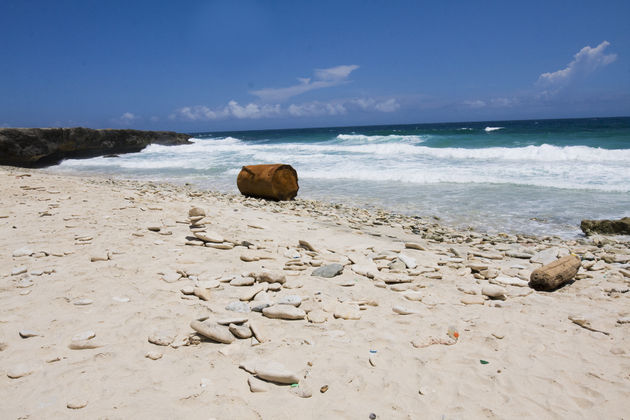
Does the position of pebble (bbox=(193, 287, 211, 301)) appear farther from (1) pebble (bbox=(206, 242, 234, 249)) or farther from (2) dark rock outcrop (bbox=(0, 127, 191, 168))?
(2) dark rock outcrop (bbox=(0, 127, 191, 168))

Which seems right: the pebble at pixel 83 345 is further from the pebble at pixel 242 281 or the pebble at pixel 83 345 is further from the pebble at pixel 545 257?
the pebble at pixel 545 257

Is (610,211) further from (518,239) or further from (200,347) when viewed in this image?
(200,347)

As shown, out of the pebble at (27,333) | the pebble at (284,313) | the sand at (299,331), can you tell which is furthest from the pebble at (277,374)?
the pebble at (27,333)

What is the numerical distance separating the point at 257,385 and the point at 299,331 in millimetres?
656

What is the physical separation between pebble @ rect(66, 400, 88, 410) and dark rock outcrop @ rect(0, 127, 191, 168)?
2013 cm

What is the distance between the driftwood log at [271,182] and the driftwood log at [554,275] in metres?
5.57

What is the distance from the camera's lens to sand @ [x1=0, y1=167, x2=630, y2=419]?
6.21 ft

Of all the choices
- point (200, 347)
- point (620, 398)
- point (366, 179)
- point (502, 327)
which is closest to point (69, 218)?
point (200, 347)

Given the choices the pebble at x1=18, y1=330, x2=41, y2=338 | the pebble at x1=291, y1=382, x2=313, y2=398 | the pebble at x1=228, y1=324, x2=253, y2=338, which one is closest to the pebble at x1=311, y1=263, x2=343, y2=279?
the pebble at x1=228, y1=324, x2=253, y2=338

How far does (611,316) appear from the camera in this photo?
2902mm

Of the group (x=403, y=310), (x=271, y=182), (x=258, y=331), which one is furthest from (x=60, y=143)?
(x=403, y=310)

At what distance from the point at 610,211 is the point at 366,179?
668 centimetres

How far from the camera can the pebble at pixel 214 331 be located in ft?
7.81

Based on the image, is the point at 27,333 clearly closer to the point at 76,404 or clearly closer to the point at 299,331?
the point at 76,404
